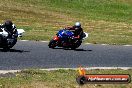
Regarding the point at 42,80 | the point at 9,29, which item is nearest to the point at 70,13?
the point at 9,29

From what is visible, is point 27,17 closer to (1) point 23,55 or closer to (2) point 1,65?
(1) point 23,55

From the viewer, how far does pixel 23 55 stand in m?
20.2

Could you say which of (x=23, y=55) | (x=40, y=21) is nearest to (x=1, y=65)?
(x=23, y=55)

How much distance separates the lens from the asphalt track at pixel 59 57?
17750mm

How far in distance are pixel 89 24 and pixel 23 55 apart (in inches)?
1105

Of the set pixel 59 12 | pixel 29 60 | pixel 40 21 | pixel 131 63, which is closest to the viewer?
pixel 29 60

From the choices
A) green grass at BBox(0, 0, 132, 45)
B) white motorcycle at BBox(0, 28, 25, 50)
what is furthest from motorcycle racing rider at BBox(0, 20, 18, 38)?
green grass at BBox(0, 0, 132, 45)

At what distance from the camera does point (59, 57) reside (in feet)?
66.8

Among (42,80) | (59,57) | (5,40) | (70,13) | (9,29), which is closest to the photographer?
(42,80)

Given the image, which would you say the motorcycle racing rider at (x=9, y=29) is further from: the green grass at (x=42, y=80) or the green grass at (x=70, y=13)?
the green grass at (x=70, y=13)

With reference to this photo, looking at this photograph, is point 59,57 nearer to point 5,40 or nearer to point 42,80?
point 5,40

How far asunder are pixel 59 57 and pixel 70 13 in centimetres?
3558

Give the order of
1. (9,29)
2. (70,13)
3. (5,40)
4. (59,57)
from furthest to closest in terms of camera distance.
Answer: (70,13) < (9,29) < (5,40) < (59,57)

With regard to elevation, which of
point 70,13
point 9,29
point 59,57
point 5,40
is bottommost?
point 70,13
